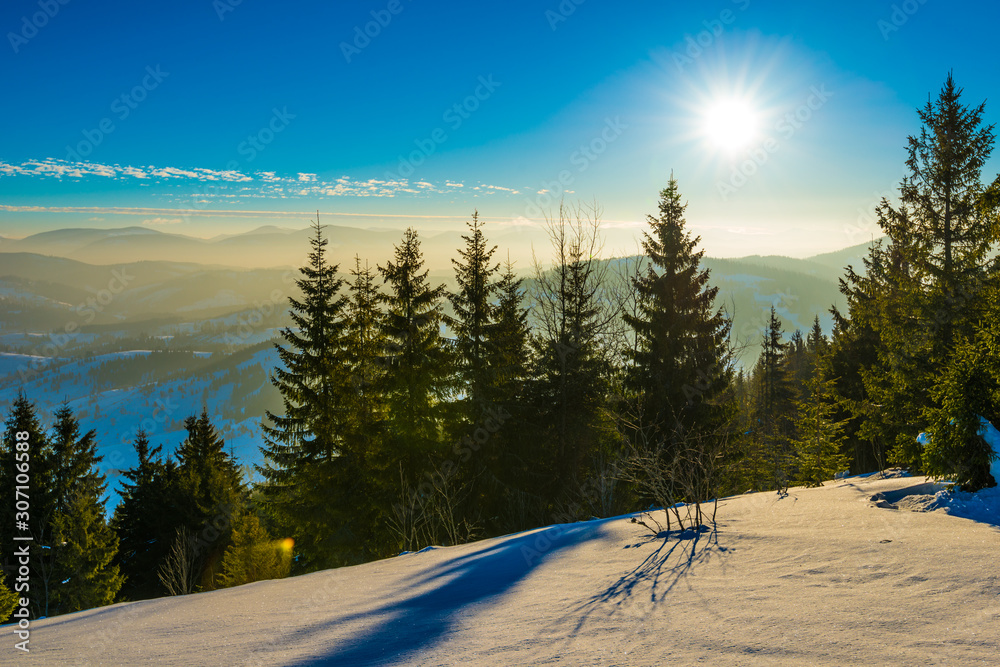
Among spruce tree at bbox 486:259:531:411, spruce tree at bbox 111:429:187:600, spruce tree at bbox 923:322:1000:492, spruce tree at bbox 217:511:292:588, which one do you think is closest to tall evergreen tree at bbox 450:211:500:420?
spruce tree at bbox 486:259:531:411

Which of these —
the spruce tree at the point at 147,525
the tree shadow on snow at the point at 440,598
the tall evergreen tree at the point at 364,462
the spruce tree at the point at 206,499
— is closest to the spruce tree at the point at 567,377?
the tall evergreen tree at the point at 364,462

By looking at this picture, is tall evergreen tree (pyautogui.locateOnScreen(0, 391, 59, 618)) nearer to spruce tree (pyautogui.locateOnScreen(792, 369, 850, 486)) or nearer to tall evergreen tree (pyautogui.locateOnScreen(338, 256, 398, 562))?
tall evergreen tree (pyautogui.locateOnScreen(338, 256, 398, 562))

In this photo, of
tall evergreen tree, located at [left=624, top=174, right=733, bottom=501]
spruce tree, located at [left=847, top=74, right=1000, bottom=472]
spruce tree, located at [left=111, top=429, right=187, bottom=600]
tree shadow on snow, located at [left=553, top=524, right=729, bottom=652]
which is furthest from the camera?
spruce tree, located at [left=111, top=429, right=187, bottom=600]

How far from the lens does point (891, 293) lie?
18.3 m

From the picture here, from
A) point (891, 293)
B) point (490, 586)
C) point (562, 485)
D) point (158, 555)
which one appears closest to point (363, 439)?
point (562, 485)

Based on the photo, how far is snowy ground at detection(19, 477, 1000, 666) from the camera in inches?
110

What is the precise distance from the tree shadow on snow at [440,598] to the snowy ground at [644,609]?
0.09 feet

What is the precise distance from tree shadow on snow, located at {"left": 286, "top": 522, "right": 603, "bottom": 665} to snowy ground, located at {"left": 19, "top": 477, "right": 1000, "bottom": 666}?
27mm

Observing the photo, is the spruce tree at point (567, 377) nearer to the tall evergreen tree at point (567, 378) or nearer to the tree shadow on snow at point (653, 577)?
the tall evergreen tree at point (567, 378)

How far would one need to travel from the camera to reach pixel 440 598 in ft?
15.8


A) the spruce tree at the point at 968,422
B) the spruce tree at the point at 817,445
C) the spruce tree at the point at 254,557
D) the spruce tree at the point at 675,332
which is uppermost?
the spruce tree at the point at 675,332

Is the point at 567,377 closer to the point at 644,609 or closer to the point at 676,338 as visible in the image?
the point at 676,338

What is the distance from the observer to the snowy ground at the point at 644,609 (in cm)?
279

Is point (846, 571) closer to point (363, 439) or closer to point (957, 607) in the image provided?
point (957, 607)
